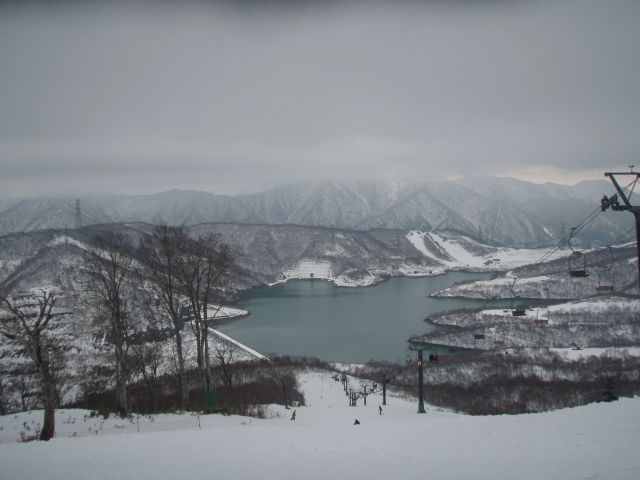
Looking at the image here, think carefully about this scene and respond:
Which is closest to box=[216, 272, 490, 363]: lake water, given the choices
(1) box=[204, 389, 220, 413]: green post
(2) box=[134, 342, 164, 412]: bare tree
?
(2) box=[134, 342, 164, 412]: bare tree

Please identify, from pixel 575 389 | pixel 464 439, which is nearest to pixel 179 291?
pixel 464 439

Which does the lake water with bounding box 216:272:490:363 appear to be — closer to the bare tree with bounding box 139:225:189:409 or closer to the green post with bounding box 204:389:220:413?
the bare tree with bounding box 139:225:189:409

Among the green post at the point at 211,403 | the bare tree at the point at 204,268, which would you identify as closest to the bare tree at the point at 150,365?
the bare tree at the point at 204,268

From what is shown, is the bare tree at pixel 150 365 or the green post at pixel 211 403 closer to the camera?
the green post at pixel 211 403

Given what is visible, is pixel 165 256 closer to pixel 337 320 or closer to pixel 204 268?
pixel 204 268

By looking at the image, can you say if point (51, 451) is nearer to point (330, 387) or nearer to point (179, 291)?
point (179, 291)

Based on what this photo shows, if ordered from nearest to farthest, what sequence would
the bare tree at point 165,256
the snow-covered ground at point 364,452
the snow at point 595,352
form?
the snow-covered ground at point 364,452 < the bare tree at point 165,256 < the snow at point 595,352

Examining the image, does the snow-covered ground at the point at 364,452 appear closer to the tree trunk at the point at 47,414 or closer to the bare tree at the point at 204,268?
the tree trunk at the point at 47,414
